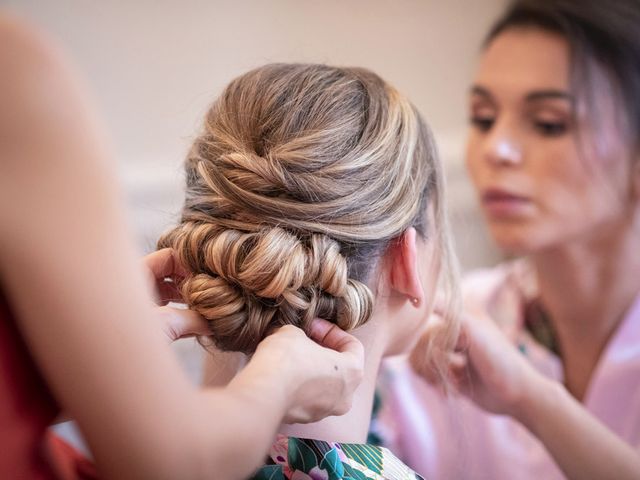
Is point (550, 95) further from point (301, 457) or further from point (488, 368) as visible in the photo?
point (301, 457)

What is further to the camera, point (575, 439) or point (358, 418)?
point (575, 439)

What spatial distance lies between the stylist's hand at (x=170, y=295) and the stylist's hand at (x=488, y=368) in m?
0.36

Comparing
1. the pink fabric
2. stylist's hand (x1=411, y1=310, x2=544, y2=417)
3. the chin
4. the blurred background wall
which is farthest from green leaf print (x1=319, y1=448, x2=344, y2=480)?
the blurred background wall

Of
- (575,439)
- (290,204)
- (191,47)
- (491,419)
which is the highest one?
(191,47)

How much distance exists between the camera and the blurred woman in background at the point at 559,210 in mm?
1054

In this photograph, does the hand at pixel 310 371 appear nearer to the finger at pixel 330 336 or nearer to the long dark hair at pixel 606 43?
the finger at pixel 330 336

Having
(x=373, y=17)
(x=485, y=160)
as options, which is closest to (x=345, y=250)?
(x=485, y=160)

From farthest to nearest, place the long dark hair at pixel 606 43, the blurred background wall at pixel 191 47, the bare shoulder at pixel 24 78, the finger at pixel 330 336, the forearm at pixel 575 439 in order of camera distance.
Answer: the blurred background wall at pixel 191 47, the long dark hair at pixel 606 43, the forearm at pixel 575 439, the finger at pixel 330 336, the bare shoulder at pixel 24 78

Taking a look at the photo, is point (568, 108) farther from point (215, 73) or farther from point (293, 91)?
point (215, 73)

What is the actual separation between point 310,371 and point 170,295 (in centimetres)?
23

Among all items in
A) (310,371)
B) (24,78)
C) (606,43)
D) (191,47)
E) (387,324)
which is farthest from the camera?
(191,47)

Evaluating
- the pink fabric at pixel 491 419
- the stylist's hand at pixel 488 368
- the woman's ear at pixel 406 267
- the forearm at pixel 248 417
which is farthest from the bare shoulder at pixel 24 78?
the pink fabric at pixel 491 419

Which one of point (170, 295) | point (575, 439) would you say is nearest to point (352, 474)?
point (170, 295)

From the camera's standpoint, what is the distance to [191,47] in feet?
5.34
